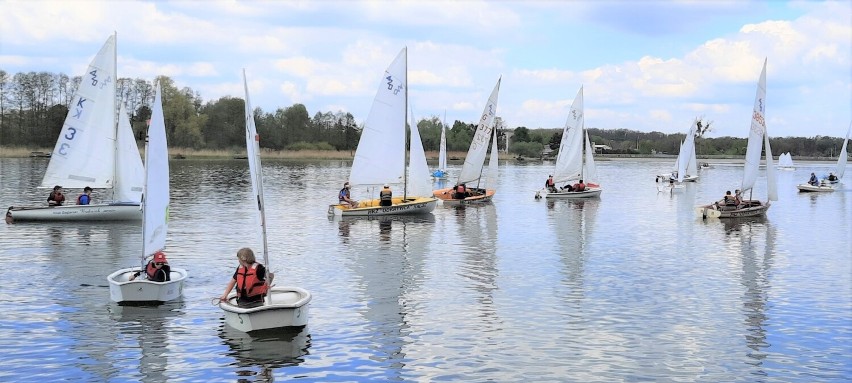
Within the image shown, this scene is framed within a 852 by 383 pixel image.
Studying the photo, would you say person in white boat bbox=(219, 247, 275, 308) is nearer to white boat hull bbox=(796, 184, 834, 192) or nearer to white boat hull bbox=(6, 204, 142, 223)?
white boat hull bbox=(6, 204, 142, 223)

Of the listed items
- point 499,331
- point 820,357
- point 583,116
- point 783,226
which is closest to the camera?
point 820,357

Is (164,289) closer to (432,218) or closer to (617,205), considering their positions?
(432,218)

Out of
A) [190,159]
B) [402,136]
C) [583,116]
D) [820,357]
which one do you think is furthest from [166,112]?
[820,357]

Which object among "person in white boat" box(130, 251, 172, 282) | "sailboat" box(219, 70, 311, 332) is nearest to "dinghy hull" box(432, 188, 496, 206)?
"person in white boat" box(130, 251, 172, 282)

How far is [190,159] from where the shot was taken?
12500 cm

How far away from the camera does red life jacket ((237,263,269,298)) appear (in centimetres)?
1565

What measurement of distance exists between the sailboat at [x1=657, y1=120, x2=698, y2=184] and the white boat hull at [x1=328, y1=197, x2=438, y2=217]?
1586 inches

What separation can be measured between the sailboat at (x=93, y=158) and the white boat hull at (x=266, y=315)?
20.8 meters

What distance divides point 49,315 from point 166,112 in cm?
12132

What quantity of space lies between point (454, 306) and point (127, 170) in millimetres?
21807

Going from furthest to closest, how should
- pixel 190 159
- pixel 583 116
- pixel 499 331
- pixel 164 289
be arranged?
pixel 190 159
pixel 583 116
pixel 164 289
pixel 499 331

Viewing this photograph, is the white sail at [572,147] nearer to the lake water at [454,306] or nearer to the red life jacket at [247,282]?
the lake water at [454,306]

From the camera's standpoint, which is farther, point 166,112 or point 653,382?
point 166,112

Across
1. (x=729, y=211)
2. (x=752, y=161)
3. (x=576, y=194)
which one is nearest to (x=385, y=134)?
(x=729, y=211)
